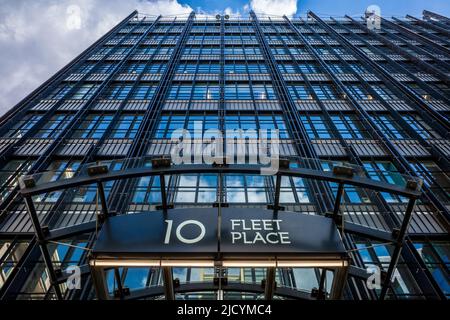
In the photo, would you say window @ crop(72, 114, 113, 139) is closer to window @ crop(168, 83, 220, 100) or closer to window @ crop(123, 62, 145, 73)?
window @ crop(168, 83, 220, 100)

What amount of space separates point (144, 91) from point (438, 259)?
24532 millimetres

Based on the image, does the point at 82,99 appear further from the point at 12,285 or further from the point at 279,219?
the point at 279,219

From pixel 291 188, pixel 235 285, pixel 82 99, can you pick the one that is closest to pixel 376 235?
pixel 235 285

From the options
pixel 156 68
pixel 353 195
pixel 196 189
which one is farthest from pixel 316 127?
pixel 156 68

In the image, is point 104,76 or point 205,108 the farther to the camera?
point 104,76

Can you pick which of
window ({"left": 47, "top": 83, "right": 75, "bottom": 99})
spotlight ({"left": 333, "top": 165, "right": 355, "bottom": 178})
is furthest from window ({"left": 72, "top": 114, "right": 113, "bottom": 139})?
spotlight ({"left": 333, "top": 165, "right": 355, "bottom": 178})

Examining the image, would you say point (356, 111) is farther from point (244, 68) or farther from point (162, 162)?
point (162, 162)

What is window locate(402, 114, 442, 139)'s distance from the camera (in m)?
21.1

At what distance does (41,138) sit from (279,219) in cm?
1921

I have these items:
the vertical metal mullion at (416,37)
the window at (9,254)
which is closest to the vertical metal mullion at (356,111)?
the vertical metal mullion at (416,37)

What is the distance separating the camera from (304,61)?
105ft

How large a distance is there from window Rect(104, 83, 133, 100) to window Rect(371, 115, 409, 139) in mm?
21146

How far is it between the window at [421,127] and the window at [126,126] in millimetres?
21065

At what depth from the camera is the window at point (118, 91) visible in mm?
25516
